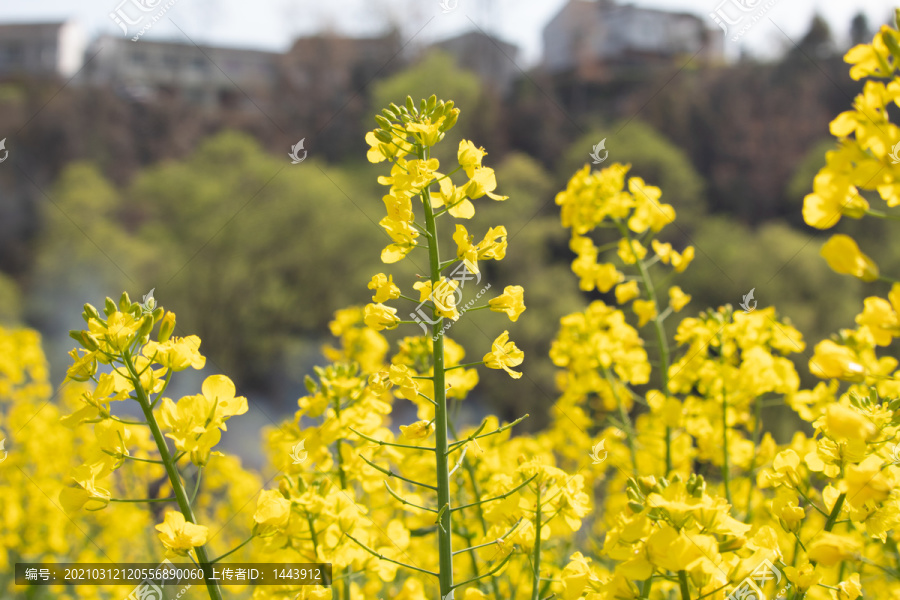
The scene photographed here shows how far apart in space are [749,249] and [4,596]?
54.7ft

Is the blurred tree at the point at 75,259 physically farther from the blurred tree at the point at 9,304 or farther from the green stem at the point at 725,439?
the green stem at the point at 725,439

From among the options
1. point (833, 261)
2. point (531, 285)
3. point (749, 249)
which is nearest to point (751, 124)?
point (749, 249)

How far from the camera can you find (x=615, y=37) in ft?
103

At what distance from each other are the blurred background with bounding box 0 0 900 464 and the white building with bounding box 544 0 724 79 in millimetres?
114

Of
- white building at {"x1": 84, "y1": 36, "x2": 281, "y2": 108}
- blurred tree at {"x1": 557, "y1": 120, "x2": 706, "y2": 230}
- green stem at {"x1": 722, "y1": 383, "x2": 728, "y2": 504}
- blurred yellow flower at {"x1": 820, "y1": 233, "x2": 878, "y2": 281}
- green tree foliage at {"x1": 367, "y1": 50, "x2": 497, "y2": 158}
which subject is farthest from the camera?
white building at {"x1": 84, "y1": 36, "x2": 281, "y2": 108}

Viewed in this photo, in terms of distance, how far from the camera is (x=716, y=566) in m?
1.00

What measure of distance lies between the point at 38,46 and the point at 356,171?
22.8m

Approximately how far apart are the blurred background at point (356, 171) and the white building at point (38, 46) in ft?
0.40

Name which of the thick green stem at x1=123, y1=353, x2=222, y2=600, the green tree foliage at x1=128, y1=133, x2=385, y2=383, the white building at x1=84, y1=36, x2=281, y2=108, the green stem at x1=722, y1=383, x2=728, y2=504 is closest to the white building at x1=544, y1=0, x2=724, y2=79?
the white building at x1=84, y1=36, x2=281, y2=108

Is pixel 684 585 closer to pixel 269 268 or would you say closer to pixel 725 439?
pixel 725 439

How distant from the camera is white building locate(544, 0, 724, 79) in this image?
3003 cm

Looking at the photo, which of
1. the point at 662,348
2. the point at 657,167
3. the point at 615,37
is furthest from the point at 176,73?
the point at 662,348

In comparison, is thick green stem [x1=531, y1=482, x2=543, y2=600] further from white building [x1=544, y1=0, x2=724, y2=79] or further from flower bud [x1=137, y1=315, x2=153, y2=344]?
white building [x1=544, y1=0, x2=724, y2=79]

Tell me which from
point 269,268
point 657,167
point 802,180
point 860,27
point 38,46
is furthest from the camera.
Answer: point 38,46
